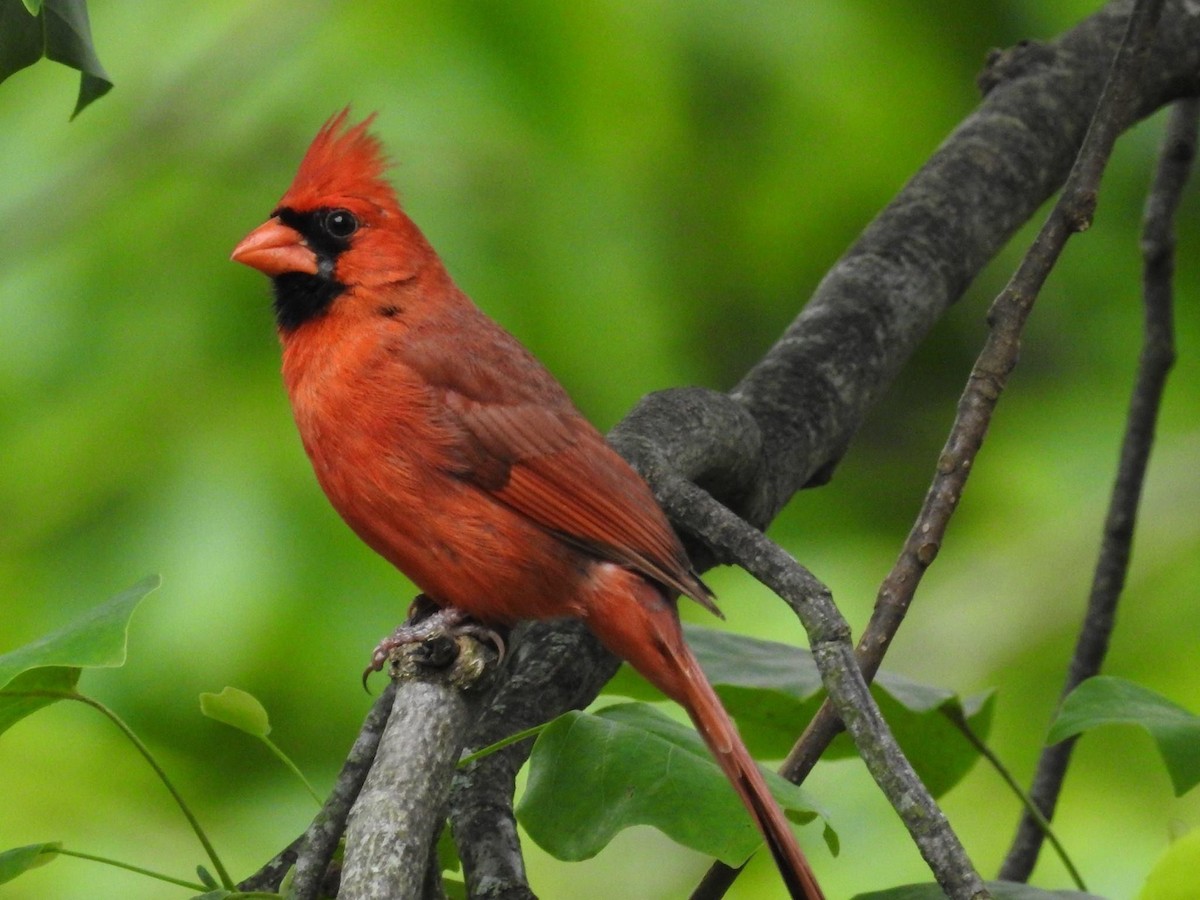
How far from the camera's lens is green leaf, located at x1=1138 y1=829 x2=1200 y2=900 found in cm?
99

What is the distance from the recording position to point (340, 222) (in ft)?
6.31

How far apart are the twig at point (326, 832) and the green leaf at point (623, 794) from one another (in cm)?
15

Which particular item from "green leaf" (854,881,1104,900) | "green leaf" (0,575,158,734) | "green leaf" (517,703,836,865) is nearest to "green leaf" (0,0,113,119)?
"green leaf" (0,575,158,734)

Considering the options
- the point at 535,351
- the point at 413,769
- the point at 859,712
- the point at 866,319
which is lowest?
the point at 413,769

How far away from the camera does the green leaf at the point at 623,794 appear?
3.92ft

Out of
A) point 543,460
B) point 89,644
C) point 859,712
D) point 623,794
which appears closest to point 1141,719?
point 859,712

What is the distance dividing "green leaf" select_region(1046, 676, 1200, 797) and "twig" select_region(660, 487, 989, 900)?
9.3 inches

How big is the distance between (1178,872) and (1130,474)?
1.25 m

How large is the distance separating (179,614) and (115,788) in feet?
1.08

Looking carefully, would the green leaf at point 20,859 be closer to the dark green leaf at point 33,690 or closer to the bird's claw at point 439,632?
the dark green leaf at point 33,690

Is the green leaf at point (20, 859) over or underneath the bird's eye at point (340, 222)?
underneath

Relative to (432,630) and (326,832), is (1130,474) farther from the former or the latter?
(326,832)

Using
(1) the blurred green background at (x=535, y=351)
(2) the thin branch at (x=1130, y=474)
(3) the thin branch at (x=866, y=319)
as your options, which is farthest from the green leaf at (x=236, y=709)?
(1) the blurred green background at (x=535, y=351)

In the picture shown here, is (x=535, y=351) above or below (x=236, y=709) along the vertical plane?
above
